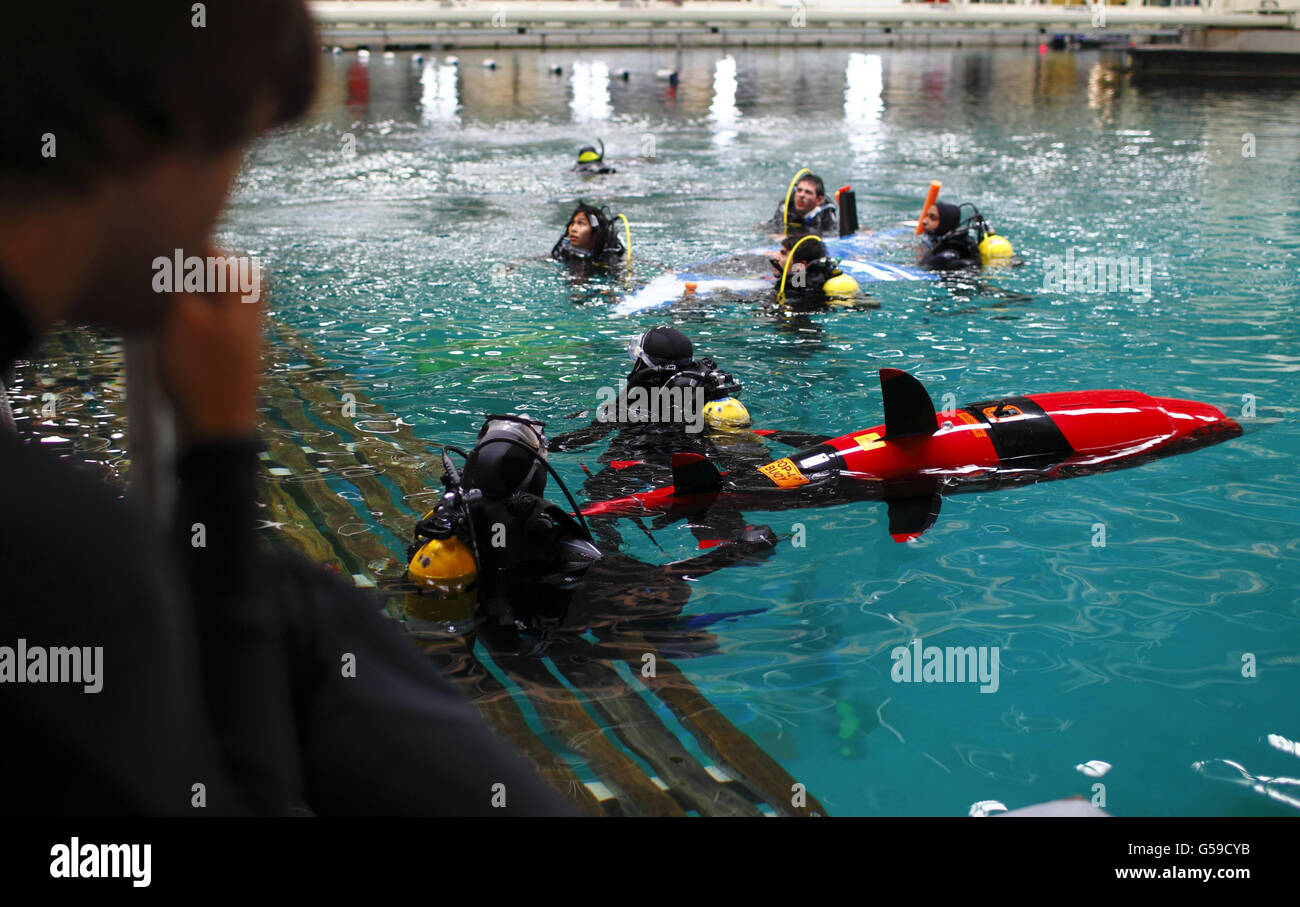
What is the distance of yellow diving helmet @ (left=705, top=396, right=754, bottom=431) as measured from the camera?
6938 millimetres

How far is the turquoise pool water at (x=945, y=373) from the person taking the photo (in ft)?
14.2

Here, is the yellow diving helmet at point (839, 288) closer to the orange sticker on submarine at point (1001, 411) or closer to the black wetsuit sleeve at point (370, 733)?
the orange sticker on submarine at point (1001, 411)

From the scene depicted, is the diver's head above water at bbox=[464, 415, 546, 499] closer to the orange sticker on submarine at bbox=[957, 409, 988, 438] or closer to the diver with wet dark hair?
the diver with wet dark hair

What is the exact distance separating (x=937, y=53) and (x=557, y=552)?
5186 centimetres

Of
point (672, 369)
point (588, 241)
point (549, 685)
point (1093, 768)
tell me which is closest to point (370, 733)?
point (549, 685)

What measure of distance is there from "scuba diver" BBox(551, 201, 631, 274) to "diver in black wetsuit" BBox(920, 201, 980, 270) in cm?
351

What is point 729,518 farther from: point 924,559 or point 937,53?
point 937,53

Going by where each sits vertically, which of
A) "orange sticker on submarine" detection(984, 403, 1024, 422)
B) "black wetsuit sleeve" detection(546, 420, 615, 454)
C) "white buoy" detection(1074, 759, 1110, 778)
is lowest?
"white buoy" detection(1074, 759, 1110, 778)

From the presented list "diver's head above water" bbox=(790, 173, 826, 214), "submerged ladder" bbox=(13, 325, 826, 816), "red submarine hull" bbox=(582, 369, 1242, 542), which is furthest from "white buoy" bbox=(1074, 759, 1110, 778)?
"diver's head above water" bbox=(790, 173, 826, 214)

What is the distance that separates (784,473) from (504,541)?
2.14 m

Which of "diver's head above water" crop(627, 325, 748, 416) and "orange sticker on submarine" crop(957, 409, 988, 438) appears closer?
"orange sticker on submarine" crop(957, 409, 988, 438)

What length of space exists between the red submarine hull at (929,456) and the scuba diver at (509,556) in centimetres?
100

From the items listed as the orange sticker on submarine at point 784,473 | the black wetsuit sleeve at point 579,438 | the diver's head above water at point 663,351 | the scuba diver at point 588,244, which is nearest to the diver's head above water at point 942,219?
the scuba diver at point 588,244

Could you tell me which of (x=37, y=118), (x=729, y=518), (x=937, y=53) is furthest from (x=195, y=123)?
(x=937, y=53)
